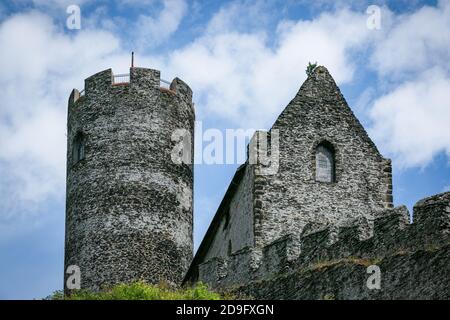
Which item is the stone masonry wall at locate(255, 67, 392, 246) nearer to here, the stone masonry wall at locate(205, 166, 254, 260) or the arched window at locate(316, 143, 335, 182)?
the arched window at locate(316, 143, 335, 182)

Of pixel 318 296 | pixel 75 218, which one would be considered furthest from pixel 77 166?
pixel 318 296

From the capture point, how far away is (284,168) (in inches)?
1651

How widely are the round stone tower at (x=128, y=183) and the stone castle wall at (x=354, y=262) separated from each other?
8859mm

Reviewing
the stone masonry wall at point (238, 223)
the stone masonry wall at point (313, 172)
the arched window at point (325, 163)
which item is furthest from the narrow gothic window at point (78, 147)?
the arched window at point (325, 163)

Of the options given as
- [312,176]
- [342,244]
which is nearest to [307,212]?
[312,176]

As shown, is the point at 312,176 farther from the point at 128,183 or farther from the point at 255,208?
the point at 128,183

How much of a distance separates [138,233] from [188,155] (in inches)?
169

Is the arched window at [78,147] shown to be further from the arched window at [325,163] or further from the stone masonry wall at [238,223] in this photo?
the arched window at [325,163]

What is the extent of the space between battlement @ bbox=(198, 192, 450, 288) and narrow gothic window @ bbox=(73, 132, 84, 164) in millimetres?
10969

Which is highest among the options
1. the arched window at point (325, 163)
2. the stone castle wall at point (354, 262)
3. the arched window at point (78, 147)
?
the arched window at point (78, 147)

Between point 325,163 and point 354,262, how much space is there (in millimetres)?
11115

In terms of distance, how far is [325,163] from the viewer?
43.0 meters

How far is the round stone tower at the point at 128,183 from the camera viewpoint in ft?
158
